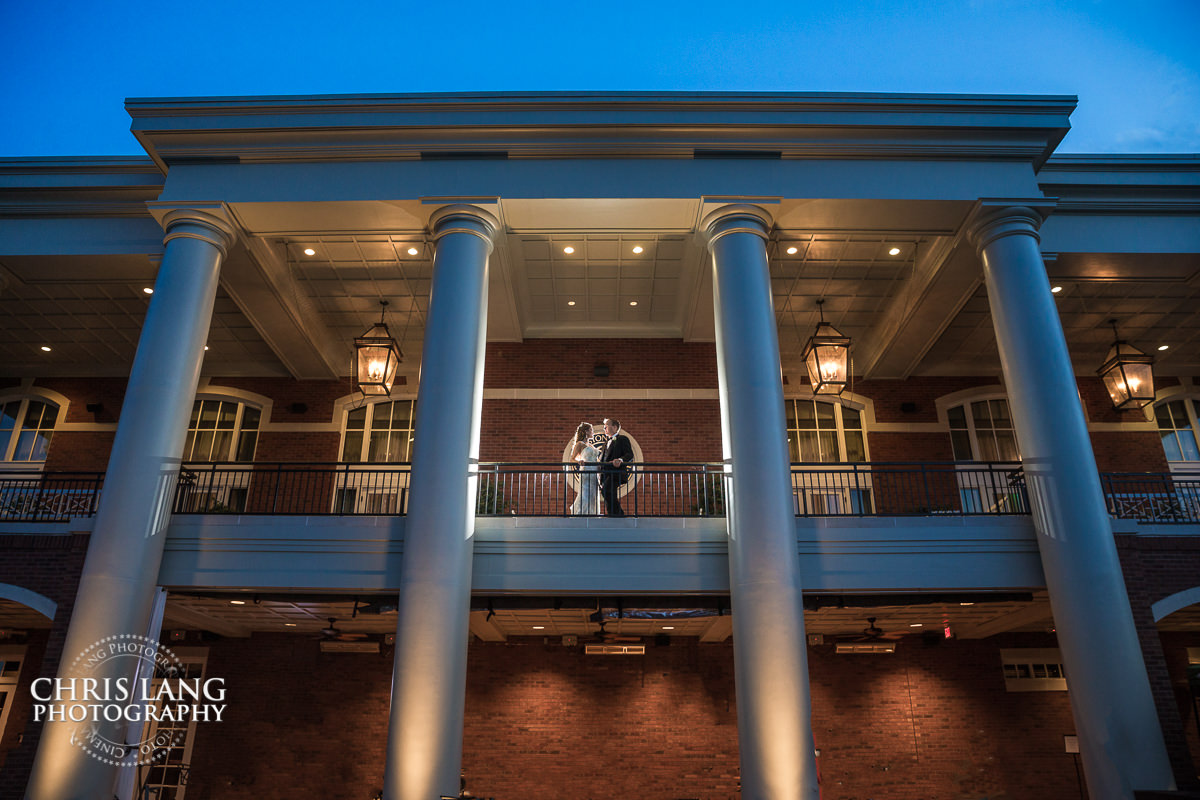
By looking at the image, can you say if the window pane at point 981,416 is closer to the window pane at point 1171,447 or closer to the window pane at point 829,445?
the window pane at point 829,445

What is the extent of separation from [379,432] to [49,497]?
18.9 feet

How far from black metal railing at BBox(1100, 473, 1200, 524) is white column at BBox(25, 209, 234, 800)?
1188cm

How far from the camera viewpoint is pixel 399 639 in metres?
8.13

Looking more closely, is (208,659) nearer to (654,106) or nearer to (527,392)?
(527,392)

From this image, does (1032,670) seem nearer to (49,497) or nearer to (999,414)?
(999,414)

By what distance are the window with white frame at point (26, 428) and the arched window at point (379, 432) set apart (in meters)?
6.18

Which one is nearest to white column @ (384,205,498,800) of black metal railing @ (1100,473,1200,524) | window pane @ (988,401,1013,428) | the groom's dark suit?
the groom's dark suit

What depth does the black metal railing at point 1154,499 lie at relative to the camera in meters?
10.5

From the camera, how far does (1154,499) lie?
1305 centimetres

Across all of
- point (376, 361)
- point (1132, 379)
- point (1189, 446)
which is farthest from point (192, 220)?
point (1189, 446)

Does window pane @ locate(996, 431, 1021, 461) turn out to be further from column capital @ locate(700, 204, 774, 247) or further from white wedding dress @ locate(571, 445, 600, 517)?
white wedding dress @ locate(571, 445, 600, 517)

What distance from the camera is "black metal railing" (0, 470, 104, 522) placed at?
1082 cm

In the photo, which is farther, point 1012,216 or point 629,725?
point 629,725

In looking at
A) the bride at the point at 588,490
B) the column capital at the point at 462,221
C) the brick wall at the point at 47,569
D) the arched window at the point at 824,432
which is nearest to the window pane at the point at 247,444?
the brick wall at the point at 47,569
